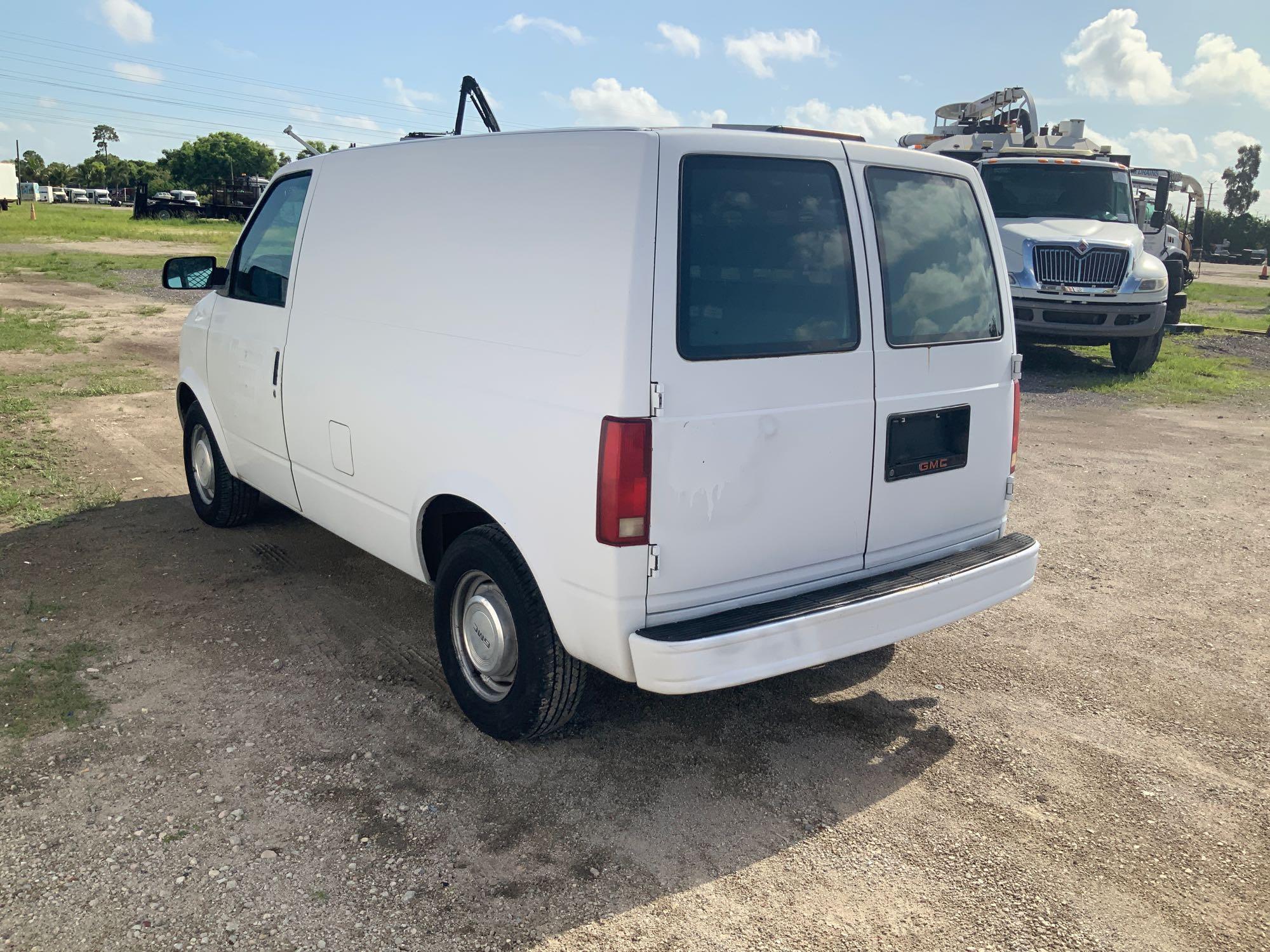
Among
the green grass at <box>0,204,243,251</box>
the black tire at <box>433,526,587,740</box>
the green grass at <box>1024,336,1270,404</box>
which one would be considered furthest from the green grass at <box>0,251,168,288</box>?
the black tire at <box>433,526,587,740</box>

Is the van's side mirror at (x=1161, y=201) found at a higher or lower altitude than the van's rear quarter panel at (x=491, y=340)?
higher

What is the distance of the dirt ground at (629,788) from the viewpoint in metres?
2.94

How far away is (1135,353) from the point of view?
13.2m

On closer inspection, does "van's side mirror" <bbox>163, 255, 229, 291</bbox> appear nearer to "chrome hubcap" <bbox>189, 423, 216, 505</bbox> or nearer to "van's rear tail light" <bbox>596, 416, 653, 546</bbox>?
"chrome hubcap" <bbox>189, 423, 216, 505</bbox>

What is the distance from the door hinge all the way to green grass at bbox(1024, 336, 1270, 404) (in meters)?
10.3

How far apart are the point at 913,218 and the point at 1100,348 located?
43.1 ft

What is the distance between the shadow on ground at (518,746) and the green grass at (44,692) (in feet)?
0.85

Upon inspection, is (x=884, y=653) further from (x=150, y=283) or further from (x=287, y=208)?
(x=150, y=283)

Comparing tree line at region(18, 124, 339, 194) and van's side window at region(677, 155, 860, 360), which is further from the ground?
tree line at region(18, 124, 339, 194)

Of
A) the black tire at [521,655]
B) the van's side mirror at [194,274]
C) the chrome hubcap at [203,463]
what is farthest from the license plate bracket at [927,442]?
the chrome hubcap at [203,463]

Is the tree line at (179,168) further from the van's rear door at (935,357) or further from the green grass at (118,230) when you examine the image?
the van's rear door at (935,357)

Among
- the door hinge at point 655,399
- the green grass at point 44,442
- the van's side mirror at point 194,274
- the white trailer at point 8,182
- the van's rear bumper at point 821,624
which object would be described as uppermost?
the white trailer at point 8,182

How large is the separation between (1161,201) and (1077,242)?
3.81 m

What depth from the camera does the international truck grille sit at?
12.3 metres
